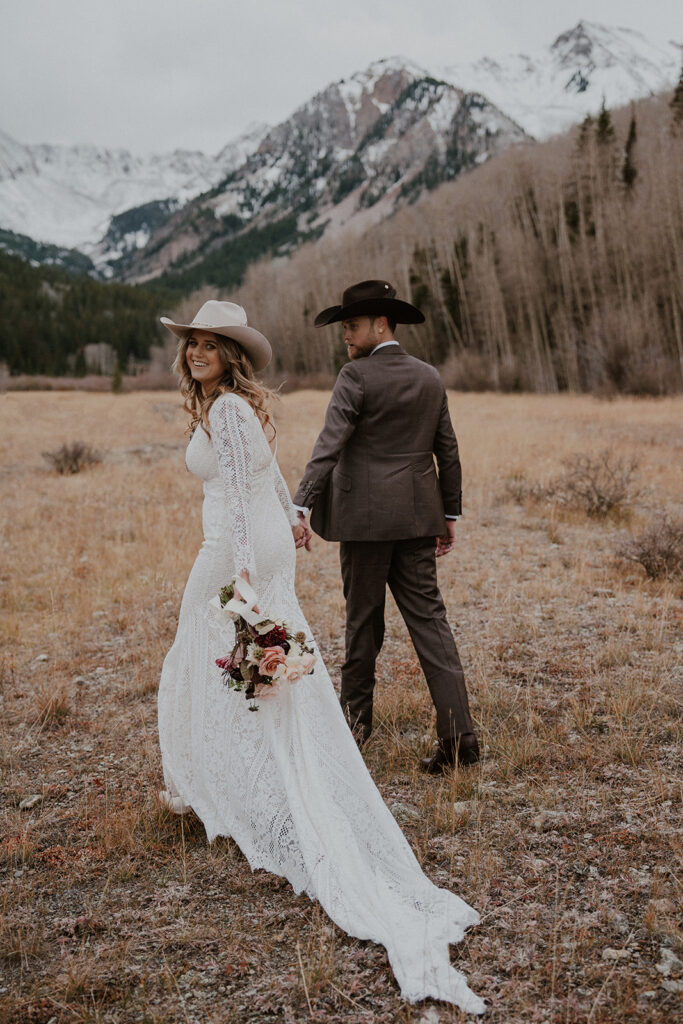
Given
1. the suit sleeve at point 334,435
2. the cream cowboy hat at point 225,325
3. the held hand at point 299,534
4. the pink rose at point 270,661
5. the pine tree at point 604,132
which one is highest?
the pine tree at point 604,132

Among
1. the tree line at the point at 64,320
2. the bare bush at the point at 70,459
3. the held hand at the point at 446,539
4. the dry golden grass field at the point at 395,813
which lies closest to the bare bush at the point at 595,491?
the dry golden grass field at the point at 395,813

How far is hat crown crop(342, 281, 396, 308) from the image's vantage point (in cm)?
382

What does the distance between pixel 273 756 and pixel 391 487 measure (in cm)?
153

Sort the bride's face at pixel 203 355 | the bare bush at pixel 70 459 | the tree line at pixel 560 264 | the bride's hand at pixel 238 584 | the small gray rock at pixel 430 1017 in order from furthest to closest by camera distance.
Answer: the tree line at pixel 560 264, the bare bush at pixel 70 459, the bride's face at pixel 203 355, the bride's hand at pixel 238 584, the small gray rock at pixel 430 1017

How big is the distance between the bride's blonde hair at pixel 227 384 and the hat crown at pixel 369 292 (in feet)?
2.88

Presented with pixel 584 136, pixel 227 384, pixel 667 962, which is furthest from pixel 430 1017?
pixel 584 136

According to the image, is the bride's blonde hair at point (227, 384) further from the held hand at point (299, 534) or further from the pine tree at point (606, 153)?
the pine tree at point (606, 153)

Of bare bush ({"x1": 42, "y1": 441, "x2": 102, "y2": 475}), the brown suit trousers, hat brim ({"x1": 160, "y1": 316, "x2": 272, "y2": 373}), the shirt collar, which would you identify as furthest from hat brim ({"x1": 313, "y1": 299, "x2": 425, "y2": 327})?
bare bush ({"x1": 42, "y1": 441, "x2": 102, "y2": 475})

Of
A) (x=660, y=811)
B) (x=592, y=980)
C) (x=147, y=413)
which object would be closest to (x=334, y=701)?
(x=592, y=980)

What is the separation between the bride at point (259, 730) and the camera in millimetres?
2641

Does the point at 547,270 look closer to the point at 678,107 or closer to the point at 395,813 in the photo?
the point at 678,107

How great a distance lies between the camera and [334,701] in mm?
3072

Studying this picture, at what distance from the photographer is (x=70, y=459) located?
16000mm

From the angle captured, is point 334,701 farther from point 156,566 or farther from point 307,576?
point 156,566
